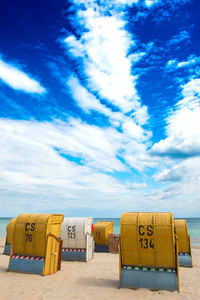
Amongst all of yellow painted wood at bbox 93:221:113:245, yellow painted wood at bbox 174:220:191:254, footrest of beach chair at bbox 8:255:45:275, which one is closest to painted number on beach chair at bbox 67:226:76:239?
footrest of beach chair at bbox 8:255:45:275

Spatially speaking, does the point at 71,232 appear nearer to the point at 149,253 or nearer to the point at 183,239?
the point at 183,239

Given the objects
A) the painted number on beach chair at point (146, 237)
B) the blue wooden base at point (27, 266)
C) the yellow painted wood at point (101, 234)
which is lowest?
the blue wooden base at point (27, 266)

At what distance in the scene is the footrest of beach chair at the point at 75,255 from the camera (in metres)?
20.0

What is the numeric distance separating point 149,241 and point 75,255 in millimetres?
10985

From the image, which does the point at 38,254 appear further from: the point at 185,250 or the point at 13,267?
the point at 185,250

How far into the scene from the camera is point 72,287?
11758mm

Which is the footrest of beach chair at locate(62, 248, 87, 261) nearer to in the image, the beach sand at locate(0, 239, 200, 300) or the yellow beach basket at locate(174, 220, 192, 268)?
the beach sand at locate(0, 239, 200, 300)

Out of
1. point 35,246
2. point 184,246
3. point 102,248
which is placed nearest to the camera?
point 35,246

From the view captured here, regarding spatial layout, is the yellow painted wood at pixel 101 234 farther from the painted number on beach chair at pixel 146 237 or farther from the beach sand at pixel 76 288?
the painted number on beach chair at pixel 146 237

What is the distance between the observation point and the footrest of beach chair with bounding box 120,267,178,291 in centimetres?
1079

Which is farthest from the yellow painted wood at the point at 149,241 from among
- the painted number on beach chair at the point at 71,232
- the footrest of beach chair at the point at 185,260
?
the painted number on beach chair at the point at 71,232

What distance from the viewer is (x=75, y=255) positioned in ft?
66.0

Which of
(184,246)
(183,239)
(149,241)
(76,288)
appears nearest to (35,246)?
(76,288)

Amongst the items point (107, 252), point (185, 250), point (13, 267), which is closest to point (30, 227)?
point (13, 267)
